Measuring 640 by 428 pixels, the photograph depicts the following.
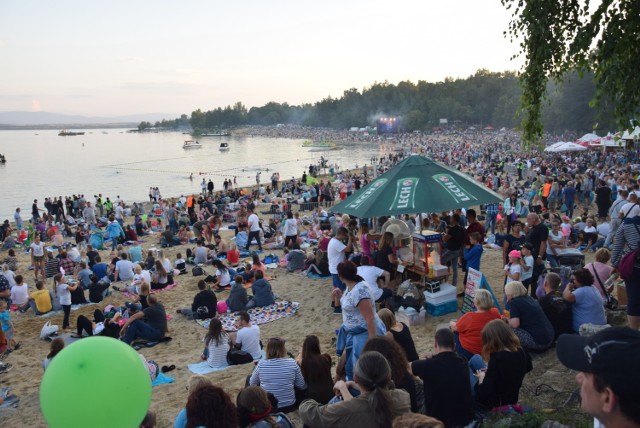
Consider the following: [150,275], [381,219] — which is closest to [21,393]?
[150,275]

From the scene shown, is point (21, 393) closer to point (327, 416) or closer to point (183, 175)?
point (327, 416)

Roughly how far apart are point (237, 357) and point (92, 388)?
12.5ft

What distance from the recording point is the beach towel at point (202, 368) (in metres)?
6.45

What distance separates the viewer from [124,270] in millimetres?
11539

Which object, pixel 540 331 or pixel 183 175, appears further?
pixel 183 175

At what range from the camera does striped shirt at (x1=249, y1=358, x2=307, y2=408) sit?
4.43 m

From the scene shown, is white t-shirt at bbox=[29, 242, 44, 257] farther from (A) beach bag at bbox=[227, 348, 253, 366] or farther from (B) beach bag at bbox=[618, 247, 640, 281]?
(B) beach bag at bbox=[618, 247, 640, 281]

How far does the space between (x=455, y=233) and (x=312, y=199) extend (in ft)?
50.4

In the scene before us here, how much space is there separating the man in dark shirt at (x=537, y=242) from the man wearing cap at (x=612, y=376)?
6.23m

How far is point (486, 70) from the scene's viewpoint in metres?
122

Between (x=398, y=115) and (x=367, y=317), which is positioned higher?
(x=398, y=115)

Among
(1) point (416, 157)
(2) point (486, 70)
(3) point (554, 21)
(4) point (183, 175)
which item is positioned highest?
(2) point (486, 70)

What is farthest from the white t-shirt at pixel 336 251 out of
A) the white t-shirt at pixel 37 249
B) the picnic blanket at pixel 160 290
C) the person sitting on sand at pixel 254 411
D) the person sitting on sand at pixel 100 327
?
the white t-shirt at pixel 37 249

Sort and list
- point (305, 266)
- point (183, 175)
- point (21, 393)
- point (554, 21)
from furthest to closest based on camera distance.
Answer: point (183, 175)
point (305, 266)
point (21, 393)
point (554, 21)
